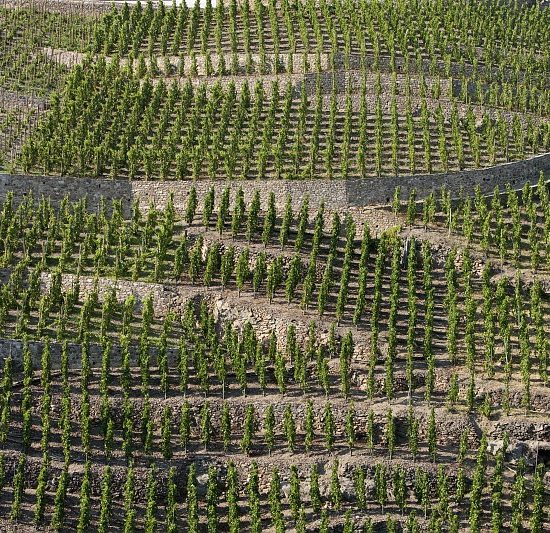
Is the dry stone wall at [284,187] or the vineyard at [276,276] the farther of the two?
the dry stone wall at [284,187]

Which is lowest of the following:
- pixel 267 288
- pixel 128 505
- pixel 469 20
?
pixel 128 505

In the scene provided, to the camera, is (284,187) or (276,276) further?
(284,187)

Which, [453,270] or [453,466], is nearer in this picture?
[453,466]

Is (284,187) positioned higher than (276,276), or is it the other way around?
(284,187)

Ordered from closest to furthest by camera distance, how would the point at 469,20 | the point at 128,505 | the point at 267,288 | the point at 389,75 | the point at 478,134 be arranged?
the point at 128,505 < the point at 267,288 < the point at 478,134 < the point at 389,75 < the point at 469,20

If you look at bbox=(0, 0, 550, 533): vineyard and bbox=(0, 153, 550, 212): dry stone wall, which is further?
bbox=(0, 153, 550, 212): dry stone wall

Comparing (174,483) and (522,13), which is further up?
(522,13)

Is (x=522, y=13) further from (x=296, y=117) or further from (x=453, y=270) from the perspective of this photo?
(x=453, y=270)

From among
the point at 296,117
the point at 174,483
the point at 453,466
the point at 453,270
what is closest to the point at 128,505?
the point at 174,483
